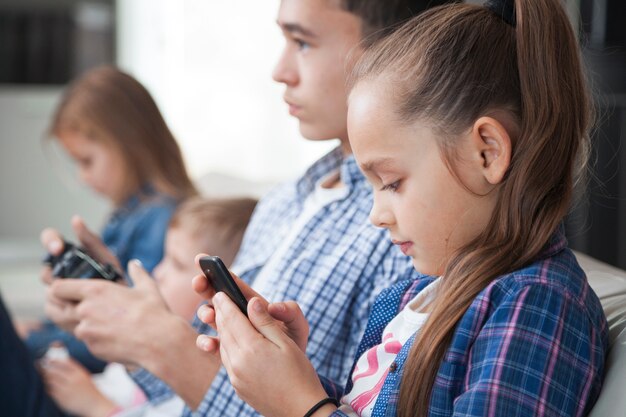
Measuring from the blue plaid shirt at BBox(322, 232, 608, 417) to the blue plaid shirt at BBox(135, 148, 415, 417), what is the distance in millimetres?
315

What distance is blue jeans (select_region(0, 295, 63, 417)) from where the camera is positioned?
1503mm

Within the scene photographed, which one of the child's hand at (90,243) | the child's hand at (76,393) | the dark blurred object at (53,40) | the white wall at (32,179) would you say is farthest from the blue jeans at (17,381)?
the dark blurred object at (53,40)

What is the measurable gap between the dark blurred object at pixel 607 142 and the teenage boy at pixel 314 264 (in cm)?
66

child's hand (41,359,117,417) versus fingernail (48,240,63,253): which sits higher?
fingernail (48,240,63,253)

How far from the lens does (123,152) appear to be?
7.45 feet

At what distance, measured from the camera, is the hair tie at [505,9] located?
913 mm

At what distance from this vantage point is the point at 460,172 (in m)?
0.86

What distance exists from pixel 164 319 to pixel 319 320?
9.1 inches

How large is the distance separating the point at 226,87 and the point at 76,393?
2.11 meters

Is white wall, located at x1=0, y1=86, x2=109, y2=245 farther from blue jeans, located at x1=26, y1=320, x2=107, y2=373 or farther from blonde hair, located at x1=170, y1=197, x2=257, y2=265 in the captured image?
blonde hair, located at x1=170, y1=197, x2=257, y2=265

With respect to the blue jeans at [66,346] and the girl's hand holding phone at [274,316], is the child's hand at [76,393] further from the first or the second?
the girl's hand holding phone at [274,316]

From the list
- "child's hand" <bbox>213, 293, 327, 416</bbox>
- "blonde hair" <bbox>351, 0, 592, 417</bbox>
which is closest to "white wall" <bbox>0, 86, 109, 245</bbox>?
"child's hand" <bbox>213, 293, 327, 416</bbox>

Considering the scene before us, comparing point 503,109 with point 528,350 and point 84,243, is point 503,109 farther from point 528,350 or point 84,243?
point 84,243

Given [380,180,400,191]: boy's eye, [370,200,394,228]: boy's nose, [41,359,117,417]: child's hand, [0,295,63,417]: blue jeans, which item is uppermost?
[380,180,400,191]: boy's eye
